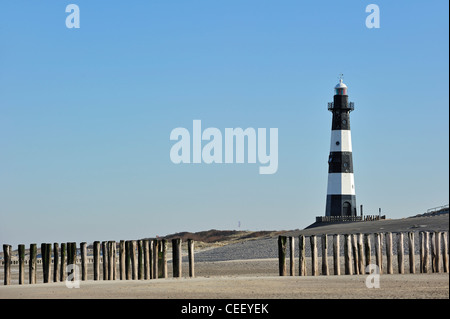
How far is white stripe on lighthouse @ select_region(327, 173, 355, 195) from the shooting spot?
55.5m

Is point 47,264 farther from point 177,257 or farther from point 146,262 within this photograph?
point 177,257

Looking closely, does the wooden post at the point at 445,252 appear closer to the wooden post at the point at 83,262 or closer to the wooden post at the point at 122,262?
the wooden post at the point at 122,262

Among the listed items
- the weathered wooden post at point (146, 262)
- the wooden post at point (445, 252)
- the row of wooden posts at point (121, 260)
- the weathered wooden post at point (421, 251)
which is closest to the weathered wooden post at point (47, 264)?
the row of wooden posts at point (121, 260)

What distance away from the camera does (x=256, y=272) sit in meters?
28.2

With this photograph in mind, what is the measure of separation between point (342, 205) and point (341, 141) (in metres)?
4.24

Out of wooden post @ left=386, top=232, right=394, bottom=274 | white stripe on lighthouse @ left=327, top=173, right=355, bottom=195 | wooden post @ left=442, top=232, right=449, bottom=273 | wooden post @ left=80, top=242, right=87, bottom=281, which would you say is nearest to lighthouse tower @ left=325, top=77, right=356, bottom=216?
white stripe on lighthouse @ left=327, top=173, right=355, bottom=195

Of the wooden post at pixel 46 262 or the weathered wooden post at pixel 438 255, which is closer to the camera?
A: the wooden post at pixel 46 262

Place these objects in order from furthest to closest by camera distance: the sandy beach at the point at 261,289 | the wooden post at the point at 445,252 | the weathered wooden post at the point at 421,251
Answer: the wooden post at the point at 445,252 → the weathered wooden post at the point at 421,251 → the sandy beach at the point at 261,289

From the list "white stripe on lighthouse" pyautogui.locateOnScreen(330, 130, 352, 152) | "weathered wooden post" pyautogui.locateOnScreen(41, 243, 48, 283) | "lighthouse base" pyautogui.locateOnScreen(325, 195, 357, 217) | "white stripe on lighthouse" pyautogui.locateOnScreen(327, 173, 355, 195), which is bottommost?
"weathered wooden post" pyautogui.locateOnScreen(41, 243, 48, 283)

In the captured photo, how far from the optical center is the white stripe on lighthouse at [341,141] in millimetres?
55625

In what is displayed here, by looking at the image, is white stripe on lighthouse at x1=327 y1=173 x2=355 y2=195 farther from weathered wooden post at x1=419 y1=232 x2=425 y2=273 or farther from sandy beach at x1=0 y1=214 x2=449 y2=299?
weathered wooden post at x1=419 y1=232 x2=425 y2=273
